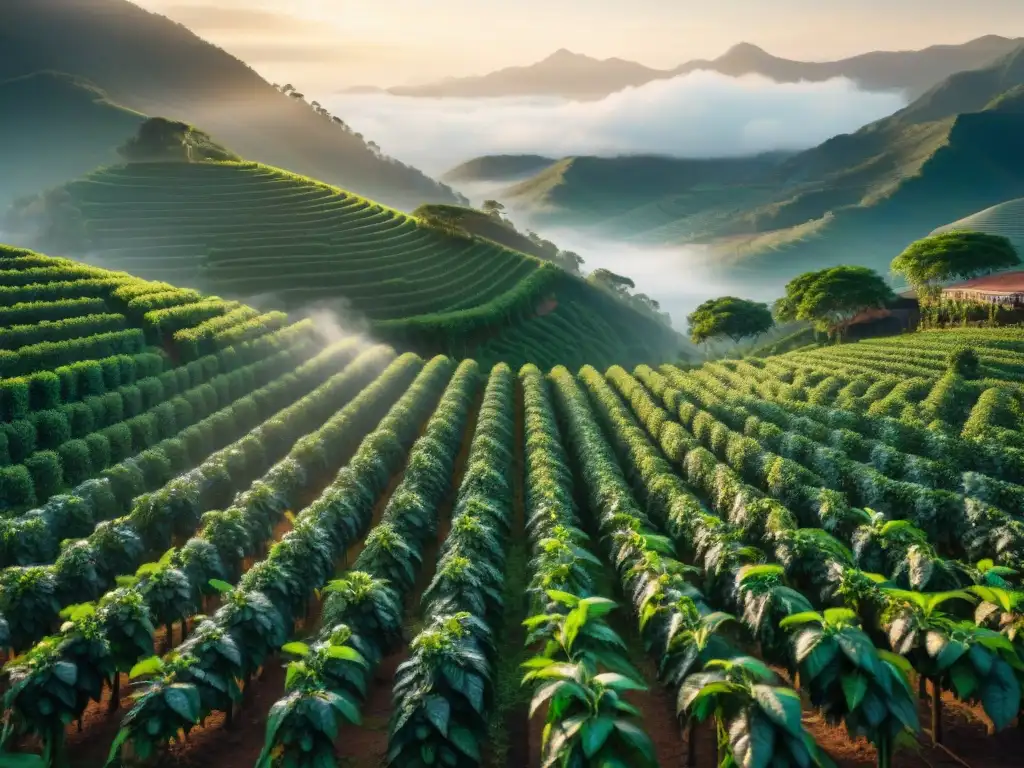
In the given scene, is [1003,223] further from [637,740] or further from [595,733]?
[595,733]

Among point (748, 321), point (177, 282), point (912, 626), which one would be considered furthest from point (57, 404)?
point (748, 321)

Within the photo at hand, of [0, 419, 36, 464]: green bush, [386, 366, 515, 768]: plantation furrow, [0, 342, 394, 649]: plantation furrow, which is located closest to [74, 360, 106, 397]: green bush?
[0, 419, 36, 464]: green bush

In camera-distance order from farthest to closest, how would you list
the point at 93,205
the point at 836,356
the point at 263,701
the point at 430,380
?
the point at 93,205 < the point at 836,356 < the point at 430,380 < the point at 263,701

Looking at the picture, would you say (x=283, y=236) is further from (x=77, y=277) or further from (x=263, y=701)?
(x=263, y=701)

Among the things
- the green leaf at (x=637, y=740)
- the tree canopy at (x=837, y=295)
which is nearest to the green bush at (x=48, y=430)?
the green leaf at (x=637, y=740)

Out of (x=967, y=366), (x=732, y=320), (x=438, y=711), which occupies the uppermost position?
(x=438, y=711)

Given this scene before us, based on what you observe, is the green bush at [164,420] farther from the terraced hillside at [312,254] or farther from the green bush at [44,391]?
the terraced hillside at [312,254]

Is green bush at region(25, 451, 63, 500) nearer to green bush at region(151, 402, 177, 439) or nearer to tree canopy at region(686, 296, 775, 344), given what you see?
green bush at region(151, 402, 177, 439)

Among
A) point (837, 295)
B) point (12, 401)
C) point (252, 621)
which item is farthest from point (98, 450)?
point (837, 295)
